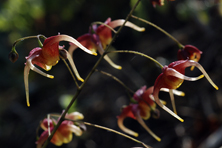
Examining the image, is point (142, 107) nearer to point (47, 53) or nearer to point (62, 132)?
point (62, 132)

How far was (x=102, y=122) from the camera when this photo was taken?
3.37m

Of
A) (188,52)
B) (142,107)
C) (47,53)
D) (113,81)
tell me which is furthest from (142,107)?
(113,81)

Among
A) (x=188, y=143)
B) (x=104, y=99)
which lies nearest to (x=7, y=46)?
(x=104, y=99)

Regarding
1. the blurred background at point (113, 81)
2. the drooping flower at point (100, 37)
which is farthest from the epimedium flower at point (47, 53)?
the blurred background at point (113, 81)

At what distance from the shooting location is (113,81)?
11.9 feet

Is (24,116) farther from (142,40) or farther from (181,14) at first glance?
(181,14)

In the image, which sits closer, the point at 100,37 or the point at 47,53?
the point at 47,53

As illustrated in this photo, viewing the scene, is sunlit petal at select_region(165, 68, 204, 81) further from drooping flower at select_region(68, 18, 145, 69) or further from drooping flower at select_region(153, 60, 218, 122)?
drooping flower at select_region(68, 18, 145, 69)

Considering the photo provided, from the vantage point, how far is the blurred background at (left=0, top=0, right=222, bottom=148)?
3.08m

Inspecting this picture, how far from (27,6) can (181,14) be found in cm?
206

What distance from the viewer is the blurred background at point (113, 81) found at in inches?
121

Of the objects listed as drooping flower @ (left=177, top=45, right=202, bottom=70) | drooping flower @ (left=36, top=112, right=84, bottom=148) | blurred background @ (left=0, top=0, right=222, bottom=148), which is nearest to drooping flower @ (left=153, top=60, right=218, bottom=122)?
drooping flower @ (left=177, top=45, right=202, bottom=70)

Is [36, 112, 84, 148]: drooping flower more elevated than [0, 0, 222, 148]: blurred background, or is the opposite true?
[36, 112, 84, 148]: drooping flower

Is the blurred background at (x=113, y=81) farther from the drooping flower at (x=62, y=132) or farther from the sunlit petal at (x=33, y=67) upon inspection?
the sunlit petal at (x=33, y=67)
